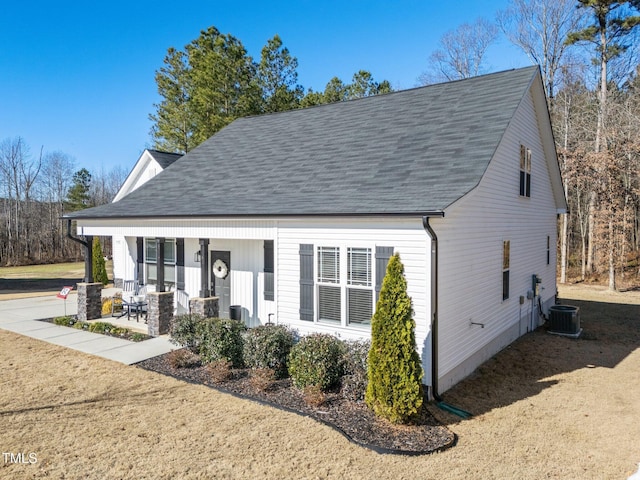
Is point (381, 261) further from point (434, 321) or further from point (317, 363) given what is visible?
point (317, 363)

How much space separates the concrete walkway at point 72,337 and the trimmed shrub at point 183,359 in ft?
2.93

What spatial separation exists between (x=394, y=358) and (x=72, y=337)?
8711 mm

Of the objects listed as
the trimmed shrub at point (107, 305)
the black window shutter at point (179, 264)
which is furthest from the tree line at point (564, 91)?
the trimmed shrub at point (107, 305)

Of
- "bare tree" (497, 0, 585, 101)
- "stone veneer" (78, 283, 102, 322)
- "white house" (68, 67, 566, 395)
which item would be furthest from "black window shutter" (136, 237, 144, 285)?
"bare tree" (497, 0, 585, 101)

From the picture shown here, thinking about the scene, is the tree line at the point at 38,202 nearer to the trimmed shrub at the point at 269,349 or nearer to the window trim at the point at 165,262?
the window trim at the point at 165,262

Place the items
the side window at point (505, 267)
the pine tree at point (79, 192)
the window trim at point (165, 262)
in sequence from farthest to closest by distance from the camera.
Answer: the pine tree at point (79, 192), the window trim at point (165, 262), the side window at point (505, 267)

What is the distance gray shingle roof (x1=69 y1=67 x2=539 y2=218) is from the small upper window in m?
1.77

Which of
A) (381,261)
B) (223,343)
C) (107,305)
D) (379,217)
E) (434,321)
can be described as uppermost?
(379,217)

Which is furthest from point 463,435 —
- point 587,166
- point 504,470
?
point 587,166

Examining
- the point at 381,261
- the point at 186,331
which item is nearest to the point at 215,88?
the point at 186,331

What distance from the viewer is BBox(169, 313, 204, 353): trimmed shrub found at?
351 inches

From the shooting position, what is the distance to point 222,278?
11148 millimetres

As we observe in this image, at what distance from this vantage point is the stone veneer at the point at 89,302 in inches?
480

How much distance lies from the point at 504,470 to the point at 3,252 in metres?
44.2
